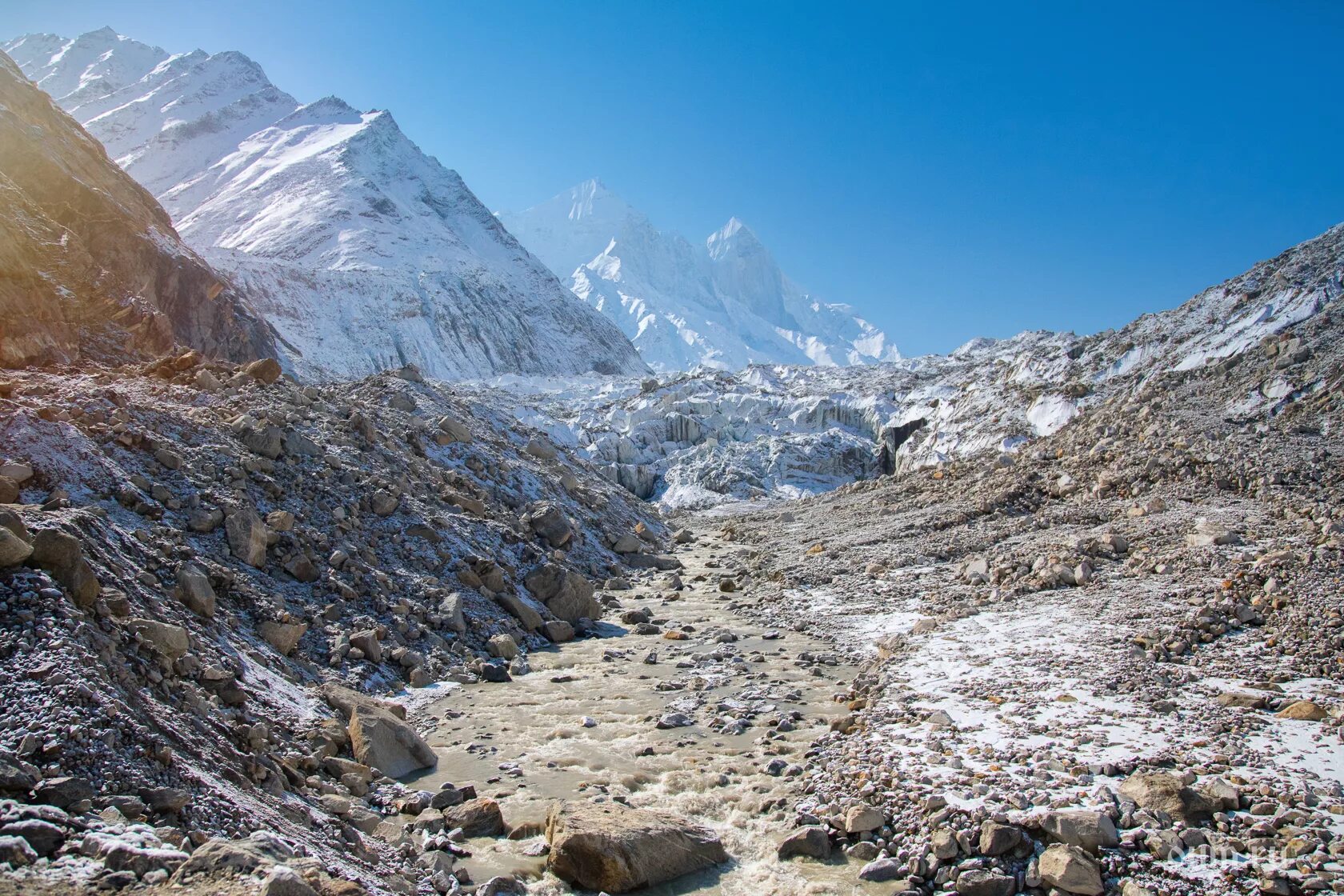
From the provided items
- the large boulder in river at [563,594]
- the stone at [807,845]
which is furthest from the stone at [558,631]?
the stone at [807,845]

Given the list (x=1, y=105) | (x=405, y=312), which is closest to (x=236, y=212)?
(x=405, y=312)

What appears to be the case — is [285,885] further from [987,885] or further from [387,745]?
[987,885]

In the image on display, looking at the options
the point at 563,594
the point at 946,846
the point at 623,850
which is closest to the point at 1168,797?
the point at 946,846

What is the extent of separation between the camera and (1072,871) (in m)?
5.67

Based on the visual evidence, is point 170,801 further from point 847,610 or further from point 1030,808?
point 847,610

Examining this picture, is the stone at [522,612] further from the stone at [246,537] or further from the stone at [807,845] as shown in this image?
the stone at [807,845]

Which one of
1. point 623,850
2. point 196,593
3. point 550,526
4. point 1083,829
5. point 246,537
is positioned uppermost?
point 550,526

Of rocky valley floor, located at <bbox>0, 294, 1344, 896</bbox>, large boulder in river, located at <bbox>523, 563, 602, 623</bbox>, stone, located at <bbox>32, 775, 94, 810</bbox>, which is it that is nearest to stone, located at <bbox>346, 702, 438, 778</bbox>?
rocky valley floor, located at <bbox>0, 294, 1344, 896</bbox>

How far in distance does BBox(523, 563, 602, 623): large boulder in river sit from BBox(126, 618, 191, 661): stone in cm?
871

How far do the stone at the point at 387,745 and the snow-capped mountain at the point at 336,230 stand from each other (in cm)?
6413

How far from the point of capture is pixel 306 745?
8.22 m

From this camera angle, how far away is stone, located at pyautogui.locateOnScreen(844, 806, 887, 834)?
689 centimetres

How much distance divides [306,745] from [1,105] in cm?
4478

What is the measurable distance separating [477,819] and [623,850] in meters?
1.62
